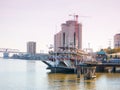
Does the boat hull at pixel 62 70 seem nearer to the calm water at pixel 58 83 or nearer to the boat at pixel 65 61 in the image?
the boat at pixel 65 61

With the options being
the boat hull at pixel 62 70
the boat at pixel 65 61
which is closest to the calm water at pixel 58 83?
the boat hull at pixel 62 70

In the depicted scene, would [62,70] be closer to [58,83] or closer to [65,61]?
A: [65,61]

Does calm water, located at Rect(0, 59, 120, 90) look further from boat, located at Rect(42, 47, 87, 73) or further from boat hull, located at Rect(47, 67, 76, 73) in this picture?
boat, located at Rect(42, 47, 87, 73)

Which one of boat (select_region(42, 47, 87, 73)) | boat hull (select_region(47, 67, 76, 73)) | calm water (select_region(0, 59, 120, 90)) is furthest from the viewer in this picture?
boat (select_region(42, 47, 87, 73))

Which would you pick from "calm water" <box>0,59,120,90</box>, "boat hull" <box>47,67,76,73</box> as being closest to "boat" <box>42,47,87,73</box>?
"boat hull" <box>47,67,76,73</box>

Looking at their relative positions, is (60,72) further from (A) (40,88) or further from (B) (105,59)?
(A) (40,88)

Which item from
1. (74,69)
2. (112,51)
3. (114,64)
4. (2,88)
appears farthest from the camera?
(112,51)

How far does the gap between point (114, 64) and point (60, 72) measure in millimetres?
15210

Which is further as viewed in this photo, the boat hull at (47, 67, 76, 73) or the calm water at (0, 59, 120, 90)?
the boat hull at (47, 67, 76, 73)

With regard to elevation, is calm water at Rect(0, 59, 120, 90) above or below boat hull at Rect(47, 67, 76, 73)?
below

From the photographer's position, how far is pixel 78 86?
62.1 metres

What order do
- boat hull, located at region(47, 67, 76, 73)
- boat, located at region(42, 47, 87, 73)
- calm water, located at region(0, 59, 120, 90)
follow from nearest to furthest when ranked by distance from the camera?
calm water, located at region(0, 59, 120, 90)
boat hull, located at region(47, 67, 76, 73)
boat, located at region(42, 47, 87, 73)

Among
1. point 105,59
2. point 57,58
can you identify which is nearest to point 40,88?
point 57,58

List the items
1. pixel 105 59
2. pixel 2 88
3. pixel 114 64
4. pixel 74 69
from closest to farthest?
pixel 2 88
pixel 74 69
pixel 114 64
pixel 105 59
